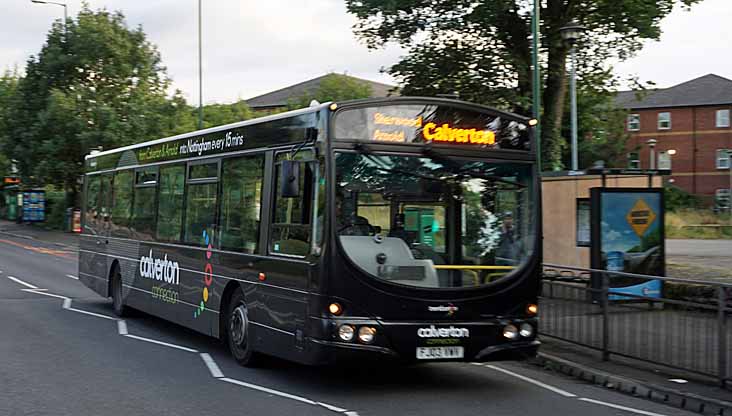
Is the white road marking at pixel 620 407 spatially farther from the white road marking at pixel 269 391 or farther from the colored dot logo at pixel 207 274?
the colored dot logo at pixel 207 274

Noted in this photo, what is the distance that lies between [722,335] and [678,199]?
58.3m

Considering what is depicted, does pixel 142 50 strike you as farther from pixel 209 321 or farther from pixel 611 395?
pixel 611 395

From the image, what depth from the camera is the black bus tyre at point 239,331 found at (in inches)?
401

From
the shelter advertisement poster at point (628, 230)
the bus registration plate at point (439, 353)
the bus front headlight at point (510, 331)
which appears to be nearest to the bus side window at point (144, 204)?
the bus registration plate at point (439, 353)

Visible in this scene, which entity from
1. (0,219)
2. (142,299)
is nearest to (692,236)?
(142,299)

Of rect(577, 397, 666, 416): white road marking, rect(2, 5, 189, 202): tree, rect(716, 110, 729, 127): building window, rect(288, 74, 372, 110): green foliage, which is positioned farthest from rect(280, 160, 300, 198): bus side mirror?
rect(288, 74, 372, 110): green foliage

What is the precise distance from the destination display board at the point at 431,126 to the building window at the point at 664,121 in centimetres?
7104

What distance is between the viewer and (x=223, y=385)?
30.1 ft

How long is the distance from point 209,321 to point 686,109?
70.5m

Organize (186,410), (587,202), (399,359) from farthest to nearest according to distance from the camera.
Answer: (587,202) → (399,359) → (186,410)

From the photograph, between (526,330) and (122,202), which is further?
(122,202)

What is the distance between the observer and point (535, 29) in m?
17.2

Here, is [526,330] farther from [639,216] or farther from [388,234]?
[639,216]

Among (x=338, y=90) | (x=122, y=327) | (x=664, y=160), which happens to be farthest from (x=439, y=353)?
(x=338, y=90)
